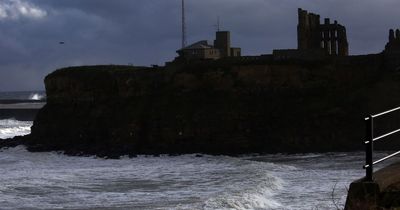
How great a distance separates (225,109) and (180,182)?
16.5 metres

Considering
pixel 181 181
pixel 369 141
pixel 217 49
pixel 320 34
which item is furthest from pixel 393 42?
pixel 369 141

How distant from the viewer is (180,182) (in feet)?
79.2

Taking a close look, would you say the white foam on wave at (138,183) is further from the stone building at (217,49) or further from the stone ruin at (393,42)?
the stone building at (217,49)

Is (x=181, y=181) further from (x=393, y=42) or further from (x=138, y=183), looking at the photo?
(x=393, y=42)

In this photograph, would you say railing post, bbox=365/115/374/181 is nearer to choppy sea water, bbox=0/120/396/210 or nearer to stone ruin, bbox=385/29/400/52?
choppy sea water, bbox=0/120/396/210

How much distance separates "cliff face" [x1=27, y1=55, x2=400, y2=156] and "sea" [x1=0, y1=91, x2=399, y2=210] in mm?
2478

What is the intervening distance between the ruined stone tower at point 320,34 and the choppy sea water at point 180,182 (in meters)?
14.8

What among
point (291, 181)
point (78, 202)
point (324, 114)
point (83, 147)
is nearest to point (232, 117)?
point (324, 114)

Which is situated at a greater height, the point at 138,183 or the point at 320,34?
the point at 320,34

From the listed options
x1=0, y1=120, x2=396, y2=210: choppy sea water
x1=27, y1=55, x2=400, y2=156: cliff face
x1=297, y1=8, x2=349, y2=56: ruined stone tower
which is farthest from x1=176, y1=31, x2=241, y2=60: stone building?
x1=0, y1=120, x2=396, y2=210: choppy sea water

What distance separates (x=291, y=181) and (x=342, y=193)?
16.7ft

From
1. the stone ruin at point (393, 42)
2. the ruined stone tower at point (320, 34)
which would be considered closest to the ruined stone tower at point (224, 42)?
the ruined stone tower at point (320, 34)

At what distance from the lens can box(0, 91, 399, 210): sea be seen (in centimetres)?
1839

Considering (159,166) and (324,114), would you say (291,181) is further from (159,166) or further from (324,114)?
(324,114)
